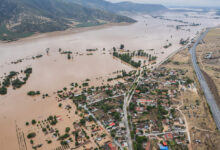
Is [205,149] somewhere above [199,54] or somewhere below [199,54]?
below

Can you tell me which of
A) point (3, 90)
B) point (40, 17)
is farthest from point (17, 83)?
point (40, 17)

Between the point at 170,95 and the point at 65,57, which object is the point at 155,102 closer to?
→ the point at 170,95

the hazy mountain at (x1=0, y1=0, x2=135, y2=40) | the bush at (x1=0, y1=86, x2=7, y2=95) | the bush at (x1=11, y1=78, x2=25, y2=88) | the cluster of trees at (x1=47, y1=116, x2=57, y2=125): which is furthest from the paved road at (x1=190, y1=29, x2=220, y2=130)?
the hazy mountain at (x1=0, y1=0, x2=135, y2=40)

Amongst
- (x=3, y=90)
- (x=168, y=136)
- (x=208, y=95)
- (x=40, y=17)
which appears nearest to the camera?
(x=168, y=136)

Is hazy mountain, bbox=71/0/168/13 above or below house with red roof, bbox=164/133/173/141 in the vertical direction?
above

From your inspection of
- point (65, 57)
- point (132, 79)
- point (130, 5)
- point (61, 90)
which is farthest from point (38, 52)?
point (130, 5)

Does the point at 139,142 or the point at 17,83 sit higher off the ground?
the point at 17,83

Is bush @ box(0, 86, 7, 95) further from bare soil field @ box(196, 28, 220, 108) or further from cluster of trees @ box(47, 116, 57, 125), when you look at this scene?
bare soil field @ box(196, 28, 220, 108)

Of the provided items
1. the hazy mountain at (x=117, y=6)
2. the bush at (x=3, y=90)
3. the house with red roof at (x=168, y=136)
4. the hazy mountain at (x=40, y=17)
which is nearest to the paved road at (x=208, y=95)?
the house with red roof at (x=168, y=136)

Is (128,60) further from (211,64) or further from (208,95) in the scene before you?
(211,64)
